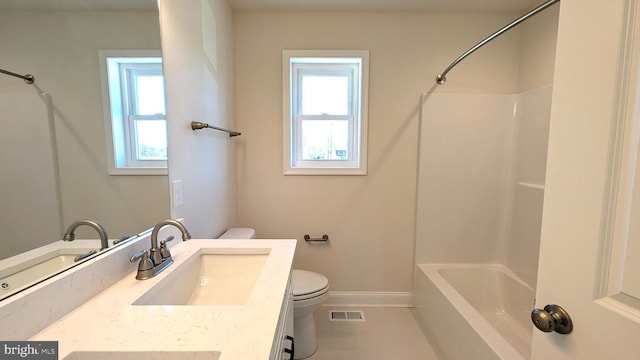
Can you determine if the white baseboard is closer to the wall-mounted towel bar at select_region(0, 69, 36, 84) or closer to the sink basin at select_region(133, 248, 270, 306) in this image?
the sink basin at select_region(133, 248, 270, 306)

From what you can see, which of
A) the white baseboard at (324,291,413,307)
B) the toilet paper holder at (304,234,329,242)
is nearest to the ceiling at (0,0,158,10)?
the toilet paper holder at (304,234,329,242)

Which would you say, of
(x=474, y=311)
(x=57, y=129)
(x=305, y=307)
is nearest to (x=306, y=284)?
(x=305, y=307)

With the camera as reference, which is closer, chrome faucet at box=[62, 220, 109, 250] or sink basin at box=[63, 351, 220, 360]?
sink basin at box=[63, 351, 220, 360]

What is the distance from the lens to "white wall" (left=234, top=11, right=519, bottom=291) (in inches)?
81.1

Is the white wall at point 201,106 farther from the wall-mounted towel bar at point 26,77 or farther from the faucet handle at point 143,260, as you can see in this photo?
the wall-mounted towel bar at point 26,77

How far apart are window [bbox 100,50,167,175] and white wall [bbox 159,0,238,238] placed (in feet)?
0.29

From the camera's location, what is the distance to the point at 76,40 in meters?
0.76

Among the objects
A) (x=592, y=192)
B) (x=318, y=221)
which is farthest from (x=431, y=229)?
(x=592, y=192)

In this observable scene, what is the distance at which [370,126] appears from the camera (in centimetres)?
213

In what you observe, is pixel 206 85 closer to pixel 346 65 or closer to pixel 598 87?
pixel 346 65

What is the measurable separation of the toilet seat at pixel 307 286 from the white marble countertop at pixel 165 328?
852mm

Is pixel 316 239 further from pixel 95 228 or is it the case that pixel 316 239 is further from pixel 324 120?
pixel 95 228

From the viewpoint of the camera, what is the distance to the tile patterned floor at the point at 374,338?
1.70 metres

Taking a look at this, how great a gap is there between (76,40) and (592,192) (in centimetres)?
139
